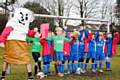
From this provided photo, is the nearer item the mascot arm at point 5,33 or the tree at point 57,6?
the mascot arm at point 5,33

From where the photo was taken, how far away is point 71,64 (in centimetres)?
1694

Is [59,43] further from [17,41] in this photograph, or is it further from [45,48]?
[17,41]

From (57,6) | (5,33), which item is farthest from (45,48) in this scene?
(57,6)

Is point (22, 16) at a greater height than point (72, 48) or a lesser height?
greater

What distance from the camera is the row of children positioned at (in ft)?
50.0

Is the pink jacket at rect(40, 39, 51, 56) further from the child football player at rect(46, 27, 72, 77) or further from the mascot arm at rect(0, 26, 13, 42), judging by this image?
the mascot arm at rect(0, 26, 13, 42)

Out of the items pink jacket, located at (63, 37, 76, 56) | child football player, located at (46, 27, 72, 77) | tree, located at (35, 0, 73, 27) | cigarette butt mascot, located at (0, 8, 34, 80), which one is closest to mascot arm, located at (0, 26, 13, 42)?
cigarette butt mascot, located at (0, 8, 34, 80)

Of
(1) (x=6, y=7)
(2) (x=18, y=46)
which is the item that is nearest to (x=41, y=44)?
(2) (x=18, y=46)

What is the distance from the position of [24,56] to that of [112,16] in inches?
2250

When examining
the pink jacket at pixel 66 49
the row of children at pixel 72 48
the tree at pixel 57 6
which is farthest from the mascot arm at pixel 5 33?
the tree at pixel 57 6

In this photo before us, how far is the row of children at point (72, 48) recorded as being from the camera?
15227 millimetres

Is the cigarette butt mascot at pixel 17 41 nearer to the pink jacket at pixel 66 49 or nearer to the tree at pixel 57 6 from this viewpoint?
the pink jacket at pixel 66 49

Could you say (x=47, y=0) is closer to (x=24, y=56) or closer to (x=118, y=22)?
(x=118, y=22)

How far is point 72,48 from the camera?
16641 millimetres
